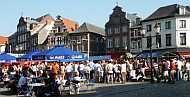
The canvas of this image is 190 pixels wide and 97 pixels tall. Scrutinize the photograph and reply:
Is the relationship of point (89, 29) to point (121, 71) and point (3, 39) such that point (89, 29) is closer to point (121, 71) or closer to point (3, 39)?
point (3, 39)

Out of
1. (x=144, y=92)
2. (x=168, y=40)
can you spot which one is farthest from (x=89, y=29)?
(x=144, y=92)

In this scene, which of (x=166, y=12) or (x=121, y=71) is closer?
(x=121, y=71)

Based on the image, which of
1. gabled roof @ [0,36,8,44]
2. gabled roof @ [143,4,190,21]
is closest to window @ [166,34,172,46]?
gabled roof @ [143,4,190,21]

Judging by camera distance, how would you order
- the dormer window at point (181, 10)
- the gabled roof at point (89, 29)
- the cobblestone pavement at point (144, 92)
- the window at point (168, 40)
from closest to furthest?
the cobblestone pavement at point (144, 92)
the dormer window at point (181, 10)
the window at point (168, 40)
the gabled roof at point (89, 29)

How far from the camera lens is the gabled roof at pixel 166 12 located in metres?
65.7

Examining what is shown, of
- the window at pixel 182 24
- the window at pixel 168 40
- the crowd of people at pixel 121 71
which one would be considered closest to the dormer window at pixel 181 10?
the window at pixel 182 24

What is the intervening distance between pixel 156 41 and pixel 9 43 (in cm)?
4539

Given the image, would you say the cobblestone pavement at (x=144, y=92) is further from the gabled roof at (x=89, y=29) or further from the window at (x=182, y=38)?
the gabled roof at (x=89, y=29)

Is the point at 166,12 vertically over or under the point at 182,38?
over

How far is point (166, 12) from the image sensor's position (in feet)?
221

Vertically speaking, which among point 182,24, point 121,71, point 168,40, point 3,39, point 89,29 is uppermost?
point 3,39

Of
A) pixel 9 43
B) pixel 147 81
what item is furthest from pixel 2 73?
pixel 9 43

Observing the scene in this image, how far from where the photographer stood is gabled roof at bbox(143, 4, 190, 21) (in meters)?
65.7

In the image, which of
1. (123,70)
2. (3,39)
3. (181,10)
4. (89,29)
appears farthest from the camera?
(3,39)
